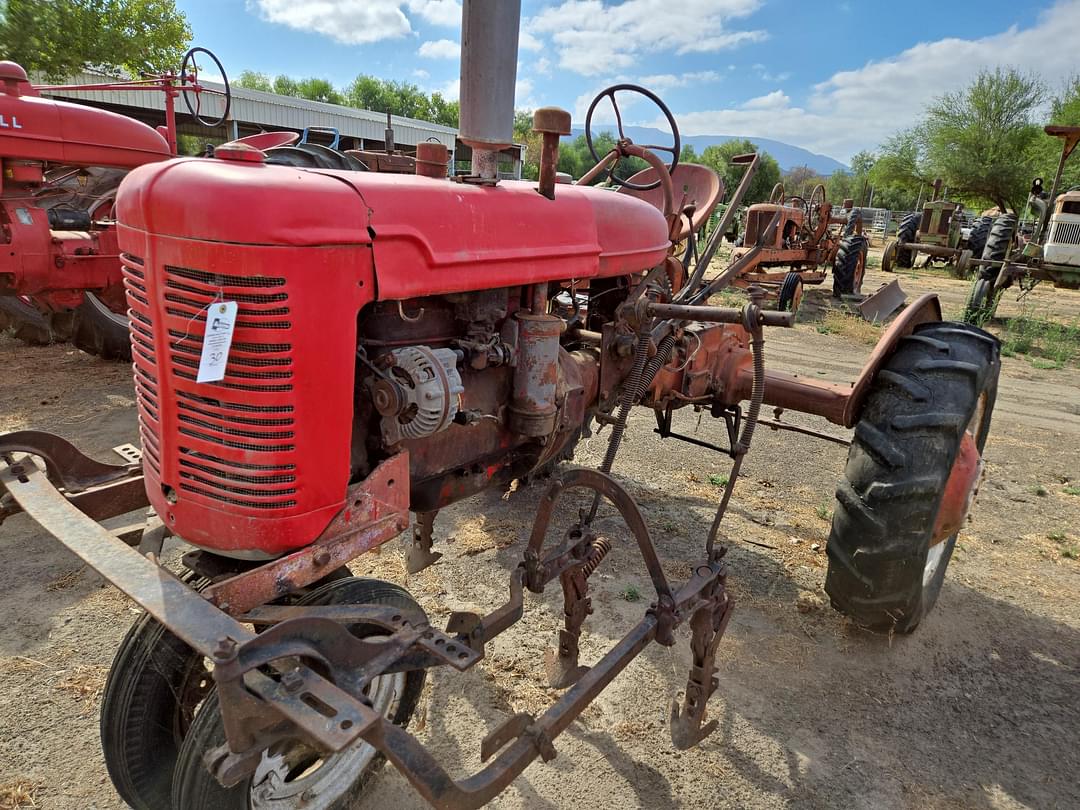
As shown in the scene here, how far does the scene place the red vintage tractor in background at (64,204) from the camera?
191 inches

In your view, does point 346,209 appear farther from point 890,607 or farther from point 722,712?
point 890,607

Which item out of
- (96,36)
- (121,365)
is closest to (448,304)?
(121,365)

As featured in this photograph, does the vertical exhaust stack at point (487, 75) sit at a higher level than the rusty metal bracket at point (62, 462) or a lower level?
higher

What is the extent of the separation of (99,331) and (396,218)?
17.8ft

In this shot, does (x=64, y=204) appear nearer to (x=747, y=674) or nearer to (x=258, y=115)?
(x=747, y=674)

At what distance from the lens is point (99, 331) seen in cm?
592

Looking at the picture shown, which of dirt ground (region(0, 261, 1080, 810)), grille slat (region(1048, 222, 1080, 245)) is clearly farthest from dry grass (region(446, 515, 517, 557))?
grille slat (region(1048, 222, 1080, 245))

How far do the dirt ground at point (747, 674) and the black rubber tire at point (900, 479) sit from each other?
A: 32cm

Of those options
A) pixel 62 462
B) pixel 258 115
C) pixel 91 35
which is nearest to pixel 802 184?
pixel 258 115

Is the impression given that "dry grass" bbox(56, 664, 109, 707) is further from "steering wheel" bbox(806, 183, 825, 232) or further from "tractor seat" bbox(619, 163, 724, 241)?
"steering wheel" bbox(806, 183, 825, 232)

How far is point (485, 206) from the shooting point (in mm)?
1937

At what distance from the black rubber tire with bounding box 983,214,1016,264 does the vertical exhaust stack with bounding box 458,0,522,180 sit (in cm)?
1062

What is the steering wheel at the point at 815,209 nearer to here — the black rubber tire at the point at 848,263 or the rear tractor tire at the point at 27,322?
the black rubber tire at the point at 848,263

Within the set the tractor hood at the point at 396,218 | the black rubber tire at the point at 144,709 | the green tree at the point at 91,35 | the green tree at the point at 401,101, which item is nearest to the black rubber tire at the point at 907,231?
the tractor hood at the point at 396,218
